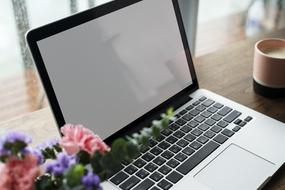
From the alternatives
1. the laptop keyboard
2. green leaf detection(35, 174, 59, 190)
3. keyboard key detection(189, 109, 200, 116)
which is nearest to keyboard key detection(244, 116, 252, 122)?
the laptop keyboard

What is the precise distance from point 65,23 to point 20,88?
1357mm

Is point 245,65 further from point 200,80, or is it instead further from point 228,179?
point 228,179

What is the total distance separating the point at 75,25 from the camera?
26.1 inches

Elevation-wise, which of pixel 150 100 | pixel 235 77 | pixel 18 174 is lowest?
pixel 235 77

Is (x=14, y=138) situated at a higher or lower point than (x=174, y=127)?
higher

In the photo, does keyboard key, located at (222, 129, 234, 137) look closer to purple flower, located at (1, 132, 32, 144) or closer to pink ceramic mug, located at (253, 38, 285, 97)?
pink ceramic mug, located at (253, 38, 285, 97)

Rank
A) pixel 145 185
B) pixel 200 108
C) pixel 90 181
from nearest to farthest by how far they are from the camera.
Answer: pixel 90 181, pixel 145 185, pixel 200 108

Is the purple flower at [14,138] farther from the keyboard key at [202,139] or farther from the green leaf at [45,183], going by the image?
the keyboard key at [202,139]

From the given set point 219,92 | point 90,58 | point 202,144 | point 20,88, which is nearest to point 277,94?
point 219,92

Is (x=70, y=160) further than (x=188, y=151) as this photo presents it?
No

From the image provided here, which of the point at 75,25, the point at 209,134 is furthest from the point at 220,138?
the point at 75,25

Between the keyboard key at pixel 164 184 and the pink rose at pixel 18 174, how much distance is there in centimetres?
33

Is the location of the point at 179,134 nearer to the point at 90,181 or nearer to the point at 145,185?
the point at 145,185

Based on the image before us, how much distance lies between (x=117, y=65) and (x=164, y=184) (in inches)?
9.4
